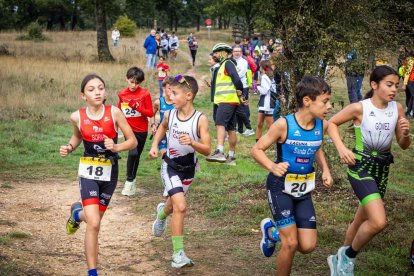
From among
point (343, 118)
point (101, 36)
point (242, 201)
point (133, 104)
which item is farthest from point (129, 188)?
point (101, 36)

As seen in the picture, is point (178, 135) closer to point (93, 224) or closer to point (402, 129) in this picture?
point (93, 224)

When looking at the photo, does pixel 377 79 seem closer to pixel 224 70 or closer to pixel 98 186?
pixel 98 186

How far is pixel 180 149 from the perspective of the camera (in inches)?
255

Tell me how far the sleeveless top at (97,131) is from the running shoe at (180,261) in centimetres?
125

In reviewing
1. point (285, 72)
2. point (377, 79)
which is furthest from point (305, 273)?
point (285, 72)

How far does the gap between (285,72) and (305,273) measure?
3484 millimetres

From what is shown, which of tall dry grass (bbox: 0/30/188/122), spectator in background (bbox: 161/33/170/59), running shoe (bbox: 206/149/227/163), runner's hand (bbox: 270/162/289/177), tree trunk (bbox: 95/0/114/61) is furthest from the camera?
spectator in background (bbox: 161/33/170/59)

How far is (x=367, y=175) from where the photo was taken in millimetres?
5797

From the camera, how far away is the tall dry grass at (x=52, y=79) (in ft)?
57.2

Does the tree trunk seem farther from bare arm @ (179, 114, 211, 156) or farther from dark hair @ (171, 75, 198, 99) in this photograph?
bare arm @ (179, 114, 211, 156)

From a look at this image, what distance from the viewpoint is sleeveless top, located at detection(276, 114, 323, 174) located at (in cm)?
537

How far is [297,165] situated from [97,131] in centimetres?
202

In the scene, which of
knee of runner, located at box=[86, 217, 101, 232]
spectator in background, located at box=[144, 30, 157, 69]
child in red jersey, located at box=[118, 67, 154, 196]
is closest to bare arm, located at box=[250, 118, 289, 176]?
knee of runner, located at box=[86, 217, 101, 232]

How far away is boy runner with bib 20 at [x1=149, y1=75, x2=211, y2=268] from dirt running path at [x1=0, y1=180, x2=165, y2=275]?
0.52 metres
